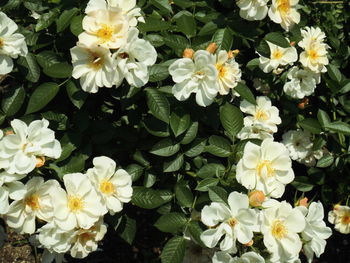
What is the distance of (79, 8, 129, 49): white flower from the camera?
1391 millimetres

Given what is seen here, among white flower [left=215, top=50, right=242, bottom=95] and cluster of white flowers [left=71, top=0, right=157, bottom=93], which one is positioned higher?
cluster of white flowers [left=71, top=0, right=157, bottom=93]

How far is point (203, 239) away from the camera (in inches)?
54.4

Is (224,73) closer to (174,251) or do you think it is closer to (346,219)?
(174,251)

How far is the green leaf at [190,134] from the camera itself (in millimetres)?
1682

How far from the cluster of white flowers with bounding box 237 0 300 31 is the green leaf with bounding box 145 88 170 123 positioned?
48 centimetres

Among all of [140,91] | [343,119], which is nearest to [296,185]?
[343,119]

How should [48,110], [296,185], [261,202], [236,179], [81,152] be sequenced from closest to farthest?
1. [261,202]
2. [236,179]
3. [81,152]
4. [48,110]
5. [296,185]

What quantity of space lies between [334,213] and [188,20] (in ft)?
4.13

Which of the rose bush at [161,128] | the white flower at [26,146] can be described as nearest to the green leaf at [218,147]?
the rose bush at [161,128]

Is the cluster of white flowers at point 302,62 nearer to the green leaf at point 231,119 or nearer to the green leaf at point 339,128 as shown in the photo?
the green leaf at point 339,128

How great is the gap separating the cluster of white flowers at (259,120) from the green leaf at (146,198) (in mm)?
429

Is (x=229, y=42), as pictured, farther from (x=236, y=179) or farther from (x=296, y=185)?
(x=296, y=185)

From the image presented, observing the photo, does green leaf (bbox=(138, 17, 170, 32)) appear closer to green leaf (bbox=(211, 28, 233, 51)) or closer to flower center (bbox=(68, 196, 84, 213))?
green leaf (bbox=(211, 28, 233, 51))

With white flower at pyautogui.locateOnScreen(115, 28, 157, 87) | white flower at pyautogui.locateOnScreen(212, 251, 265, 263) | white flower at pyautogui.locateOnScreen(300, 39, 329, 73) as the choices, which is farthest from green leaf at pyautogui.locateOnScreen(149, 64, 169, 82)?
white flower at pyautogui.locateOnScreen(300, 39, 329, 73)
